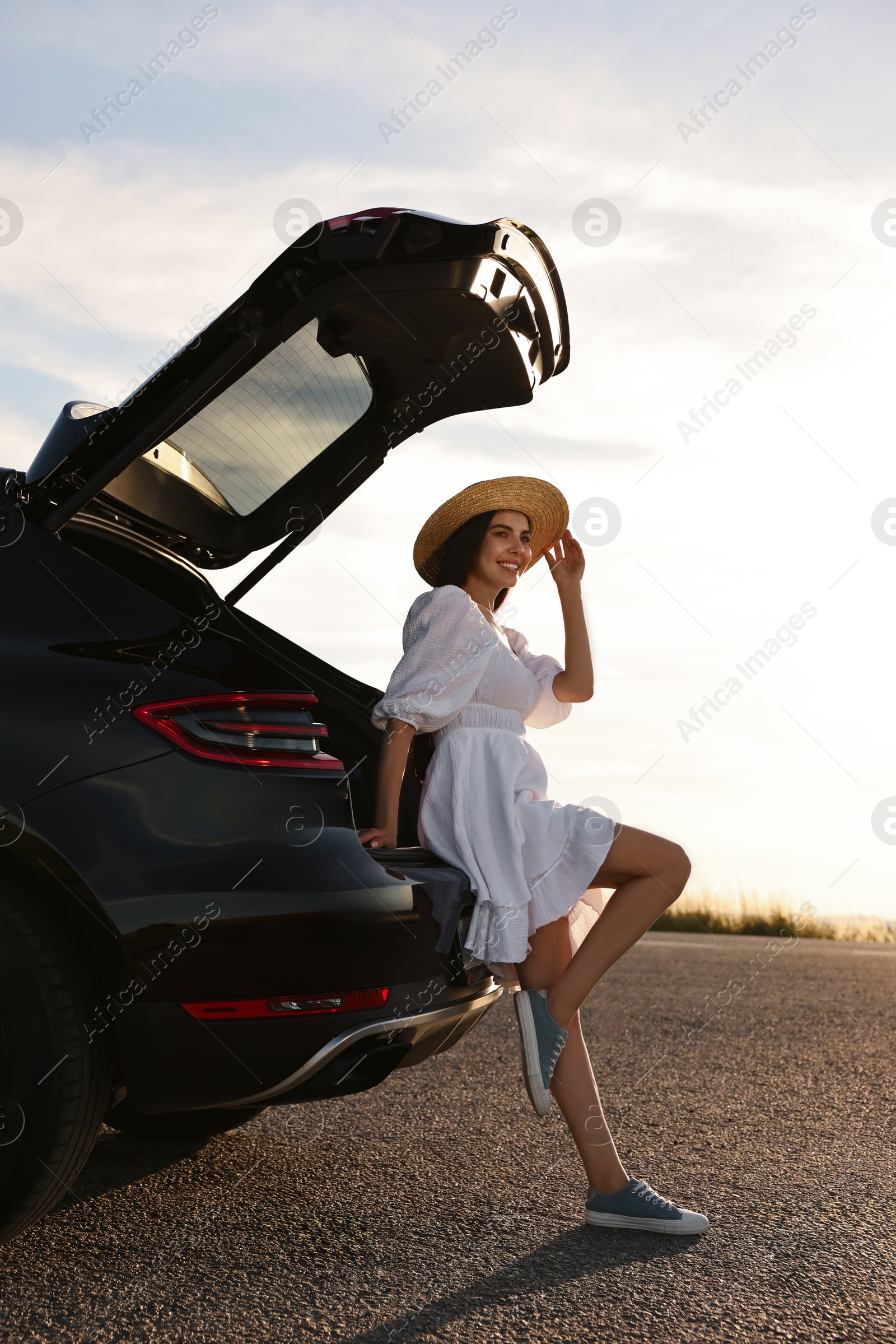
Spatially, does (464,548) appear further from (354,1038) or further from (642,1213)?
(642,1213)

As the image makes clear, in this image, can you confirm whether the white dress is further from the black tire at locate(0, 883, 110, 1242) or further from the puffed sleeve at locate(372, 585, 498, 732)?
the black tire at locate(0, 883, 110, 1242)

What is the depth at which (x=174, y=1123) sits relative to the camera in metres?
3.60

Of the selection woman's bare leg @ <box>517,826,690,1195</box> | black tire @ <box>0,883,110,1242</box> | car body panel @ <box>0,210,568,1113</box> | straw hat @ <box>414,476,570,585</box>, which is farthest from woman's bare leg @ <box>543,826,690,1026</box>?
black tire @ <box>0,883,110,1242</box>

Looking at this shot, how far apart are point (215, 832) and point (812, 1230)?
1839 mm

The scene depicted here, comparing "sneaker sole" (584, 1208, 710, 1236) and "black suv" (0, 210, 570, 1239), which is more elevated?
"black suv" (0, 210, 570, 1239)

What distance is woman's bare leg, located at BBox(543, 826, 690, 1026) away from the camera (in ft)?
9.93

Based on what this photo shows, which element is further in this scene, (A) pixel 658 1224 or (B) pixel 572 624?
(B) pixel 572 624

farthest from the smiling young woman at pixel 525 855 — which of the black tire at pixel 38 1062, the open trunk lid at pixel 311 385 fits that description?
the black tire at pixel 38 1062

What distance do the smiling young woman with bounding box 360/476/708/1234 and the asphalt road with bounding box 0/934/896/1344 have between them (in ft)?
1.00

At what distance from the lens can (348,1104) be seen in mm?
4043

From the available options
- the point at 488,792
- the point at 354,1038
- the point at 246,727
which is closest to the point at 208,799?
the point at 246,727

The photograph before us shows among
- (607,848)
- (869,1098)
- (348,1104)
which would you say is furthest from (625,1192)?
(869,1098)

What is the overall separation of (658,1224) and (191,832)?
158 cm

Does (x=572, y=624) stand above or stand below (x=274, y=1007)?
above
